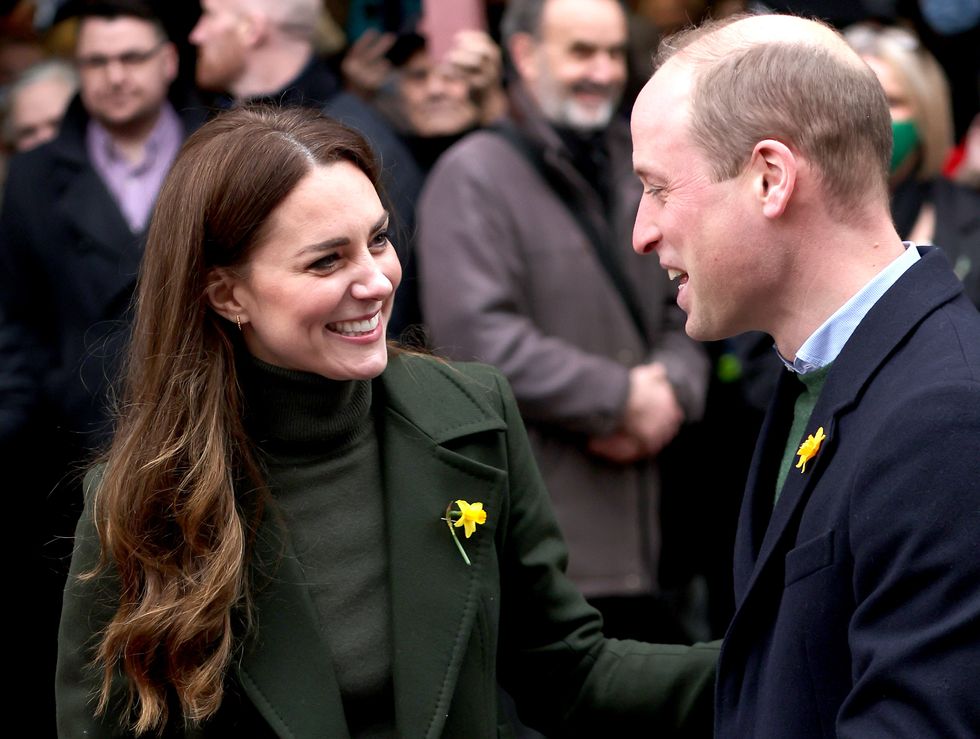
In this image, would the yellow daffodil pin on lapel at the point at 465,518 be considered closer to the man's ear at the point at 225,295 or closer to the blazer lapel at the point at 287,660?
the blazer lapel at the point at 287,660

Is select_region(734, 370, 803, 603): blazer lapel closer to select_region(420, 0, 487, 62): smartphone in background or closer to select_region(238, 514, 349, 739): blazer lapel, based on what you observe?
select_region(238, 514, 349, 739): blazer lapel

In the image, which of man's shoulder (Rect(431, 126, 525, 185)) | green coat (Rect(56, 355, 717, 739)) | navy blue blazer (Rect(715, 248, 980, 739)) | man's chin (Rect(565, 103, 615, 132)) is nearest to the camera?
navy blue blazer (Rect(715, 248, 980, 739))

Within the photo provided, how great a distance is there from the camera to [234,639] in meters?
2.65

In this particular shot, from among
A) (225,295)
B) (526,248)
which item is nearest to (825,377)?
(225,295)

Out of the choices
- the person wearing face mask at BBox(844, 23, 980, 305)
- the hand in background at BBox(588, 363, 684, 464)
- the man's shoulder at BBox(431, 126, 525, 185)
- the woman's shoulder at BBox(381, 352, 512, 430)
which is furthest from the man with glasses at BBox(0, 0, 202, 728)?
the person wearing face mask at BBox(844, 23, 980, 305)

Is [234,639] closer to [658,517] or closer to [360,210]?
[360,210]

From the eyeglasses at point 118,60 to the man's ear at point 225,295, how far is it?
2656 millimetres

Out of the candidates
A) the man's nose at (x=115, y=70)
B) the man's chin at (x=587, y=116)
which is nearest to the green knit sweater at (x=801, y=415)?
the man's chin at (x=587, y=116)

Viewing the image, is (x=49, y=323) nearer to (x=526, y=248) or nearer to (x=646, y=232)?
(x=526, y=248)

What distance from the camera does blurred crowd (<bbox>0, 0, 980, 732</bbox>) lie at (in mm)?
4684

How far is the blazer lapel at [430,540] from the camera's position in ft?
8.82

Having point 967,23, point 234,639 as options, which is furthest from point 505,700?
point 967,23

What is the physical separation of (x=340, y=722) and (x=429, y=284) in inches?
→ 89.7

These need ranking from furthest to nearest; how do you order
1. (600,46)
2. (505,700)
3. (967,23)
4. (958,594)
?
(967,23)
(600,46)
(505,700)
(958,594)
